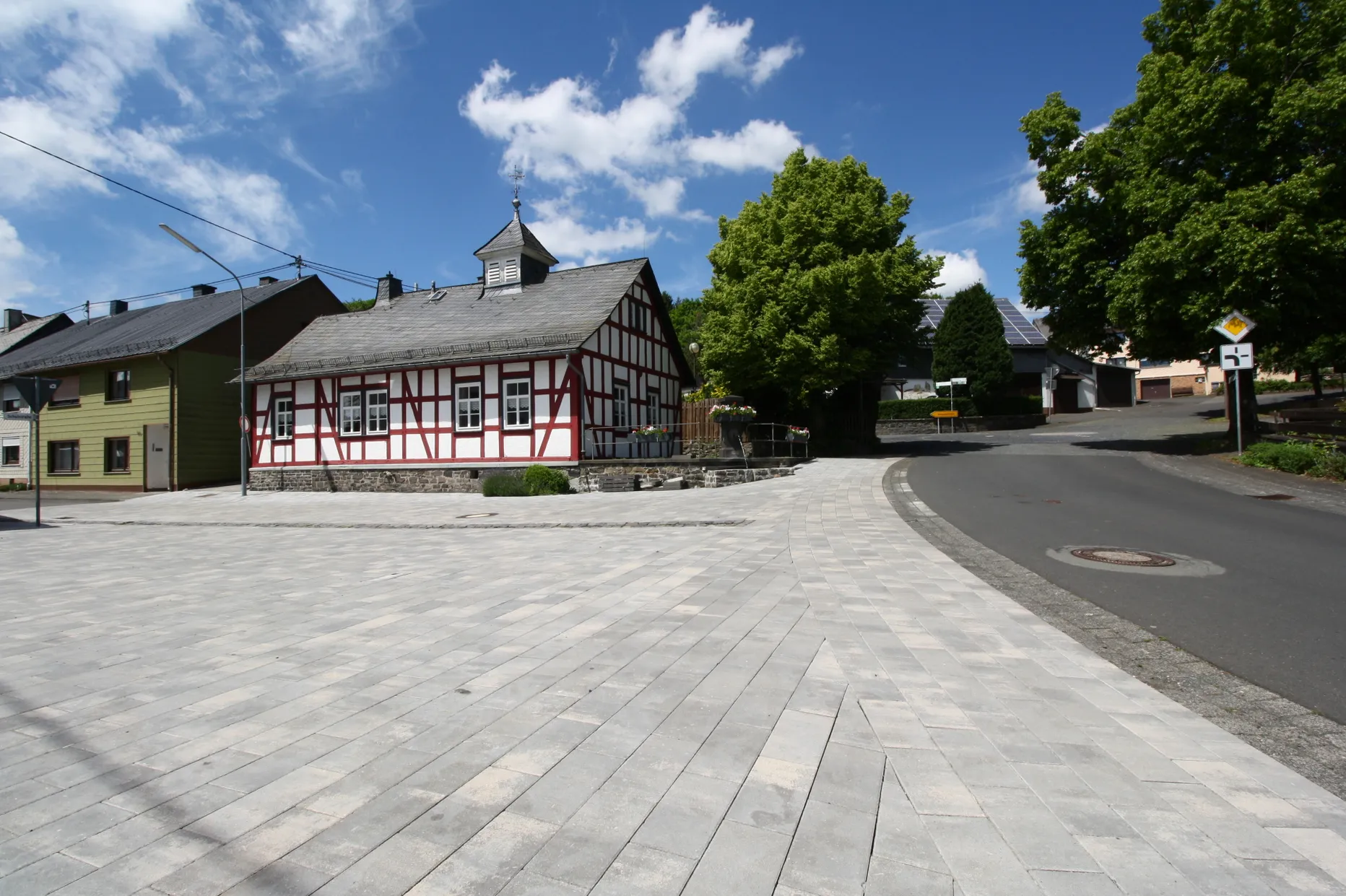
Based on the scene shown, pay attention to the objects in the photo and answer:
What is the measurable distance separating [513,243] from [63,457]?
71.5ft

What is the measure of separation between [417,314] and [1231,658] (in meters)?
25.8

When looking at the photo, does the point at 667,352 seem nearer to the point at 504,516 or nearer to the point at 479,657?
the point at 504,516

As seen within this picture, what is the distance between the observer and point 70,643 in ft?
15.8

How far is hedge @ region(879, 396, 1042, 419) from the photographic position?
38.0 metres

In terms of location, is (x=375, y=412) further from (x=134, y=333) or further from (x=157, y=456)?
(x=134, y=333)

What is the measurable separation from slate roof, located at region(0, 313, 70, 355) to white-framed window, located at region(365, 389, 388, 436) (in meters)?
26.7

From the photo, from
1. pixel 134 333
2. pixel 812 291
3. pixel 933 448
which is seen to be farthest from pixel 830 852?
pixel 134 333

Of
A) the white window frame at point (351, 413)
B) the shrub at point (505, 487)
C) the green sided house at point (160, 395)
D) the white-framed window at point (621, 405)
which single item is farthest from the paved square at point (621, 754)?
the green sided house at point (160, 395)

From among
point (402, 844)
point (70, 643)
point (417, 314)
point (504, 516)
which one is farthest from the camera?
point (417, 314)

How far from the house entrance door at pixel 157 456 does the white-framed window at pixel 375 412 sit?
9.20 m

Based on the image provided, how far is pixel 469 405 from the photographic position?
2111 cm

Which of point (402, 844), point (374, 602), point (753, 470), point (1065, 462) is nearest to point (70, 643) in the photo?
point (374, 602)

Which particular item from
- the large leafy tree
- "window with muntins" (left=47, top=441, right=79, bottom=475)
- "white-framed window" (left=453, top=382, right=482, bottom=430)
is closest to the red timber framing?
"white-framed window" (left=453, top=382, right=482, bottom=430)

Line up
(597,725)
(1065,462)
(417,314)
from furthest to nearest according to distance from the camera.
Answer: (417,314) → (1065,462) → (597,725)
